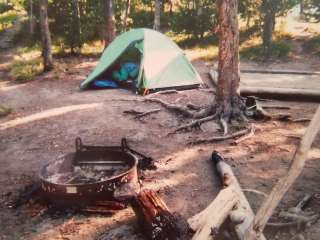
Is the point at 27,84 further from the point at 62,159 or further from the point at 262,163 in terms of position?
the point at 262,163

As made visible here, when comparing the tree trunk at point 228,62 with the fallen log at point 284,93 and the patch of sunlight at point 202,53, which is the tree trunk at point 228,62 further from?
the patch of sunlight at point 202,53

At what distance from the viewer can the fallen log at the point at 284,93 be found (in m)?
11.2

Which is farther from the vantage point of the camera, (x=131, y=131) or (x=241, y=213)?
(x=131, y=131)

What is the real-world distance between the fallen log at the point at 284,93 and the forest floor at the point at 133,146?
0.27 m

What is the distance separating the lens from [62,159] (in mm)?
6438

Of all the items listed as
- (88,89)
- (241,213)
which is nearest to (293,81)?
(88,89)

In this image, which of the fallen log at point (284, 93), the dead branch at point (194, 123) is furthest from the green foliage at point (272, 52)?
the dead branch at point (194, 123)

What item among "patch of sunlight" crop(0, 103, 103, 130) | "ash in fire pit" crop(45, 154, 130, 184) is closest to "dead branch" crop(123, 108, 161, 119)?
"patch of sunlight" crop(0, 103, 103, 130)

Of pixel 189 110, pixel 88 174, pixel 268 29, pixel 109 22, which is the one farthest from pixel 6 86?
pixel 268 29

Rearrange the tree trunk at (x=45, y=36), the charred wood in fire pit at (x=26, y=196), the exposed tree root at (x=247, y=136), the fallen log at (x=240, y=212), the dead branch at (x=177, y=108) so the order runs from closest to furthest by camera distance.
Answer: the fallen log at (x=240, y=212) → the charred wood in fire pit at (x=26, y=196) → the exposed tree root at (x=247, y=136) → the dead branch at (x=177, y=108) → the tree trunk at (x=45, y=36)

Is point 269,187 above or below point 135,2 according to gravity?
below

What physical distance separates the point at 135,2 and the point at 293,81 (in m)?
13.5

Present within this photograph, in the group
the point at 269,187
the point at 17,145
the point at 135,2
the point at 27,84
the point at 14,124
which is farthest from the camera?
the point at 135,2

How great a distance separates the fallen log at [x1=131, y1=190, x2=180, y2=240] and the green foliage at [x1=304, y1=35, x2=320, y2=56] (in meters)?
15.7
